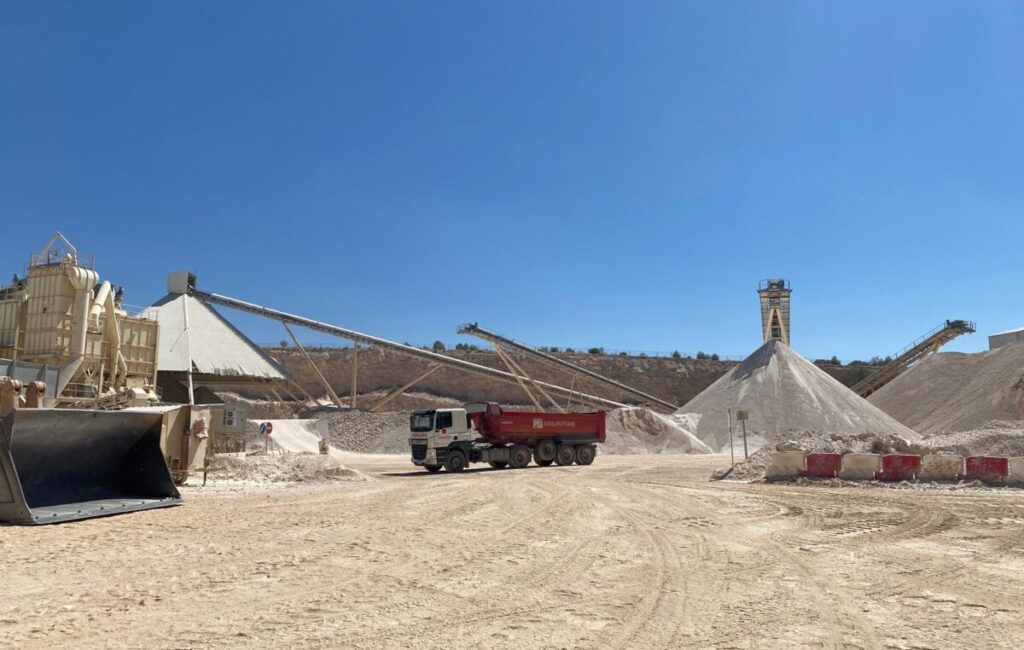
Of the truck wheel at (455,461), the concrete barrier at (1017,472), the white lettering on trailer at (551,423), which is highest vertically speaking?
the white lettering on trailer at (551,423)

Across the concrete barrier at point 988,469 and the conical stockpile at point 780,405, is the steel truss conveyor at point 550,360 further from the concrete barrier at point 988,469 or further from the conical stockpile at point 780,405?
the concrete barrier at point 988,469

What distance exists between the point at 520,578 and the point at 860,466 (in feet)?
47.4

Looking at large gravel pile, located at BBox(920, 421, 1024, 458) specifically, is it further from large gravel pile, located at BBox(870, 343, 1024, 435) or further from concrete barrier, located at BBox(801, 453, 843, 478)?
large gravel pile, located at BBox(870, 343, 1024, 435)

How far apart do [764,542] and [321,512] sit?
24.0 ft

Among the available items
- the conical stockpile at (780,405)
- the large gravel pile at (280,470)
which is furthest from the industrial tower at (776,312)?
the large gravel pile at (280,470)

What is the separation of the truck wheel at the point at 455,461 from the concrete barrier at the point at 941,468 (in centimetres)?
1437

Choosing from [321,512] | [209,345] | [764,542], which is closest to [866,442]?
[764,542]

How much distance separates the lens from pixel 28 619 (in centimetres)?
504

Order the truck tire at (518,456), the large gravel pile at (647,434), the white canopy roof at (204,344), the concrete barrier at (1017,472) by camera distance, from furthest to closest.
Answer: the white canopy roof at (204,344), the large gravel pile at (647,434), the truck tire at (518,456), the concrete barrier at (1017,472)

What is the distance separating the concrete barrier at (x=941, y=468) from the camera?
55.3ft

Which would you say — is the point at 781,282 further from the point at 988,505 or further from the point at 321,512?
the point at 321,512

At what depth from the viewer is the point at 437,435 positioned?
953 inches

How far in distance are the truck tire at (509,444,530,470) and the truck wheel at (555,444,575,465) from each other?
1837 mm

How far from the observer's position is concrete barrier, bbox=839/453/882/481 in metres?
17.6
